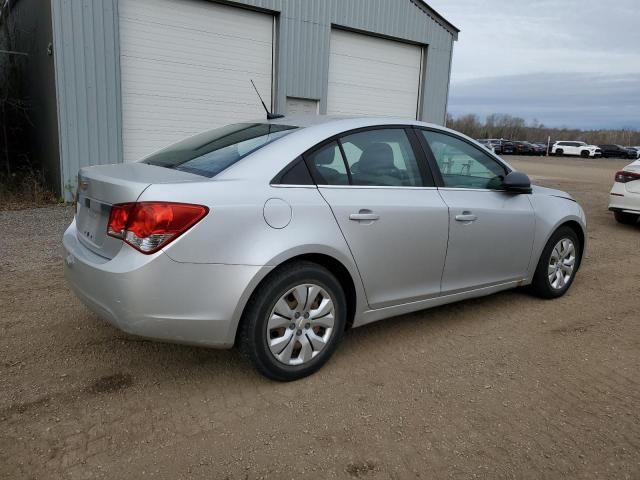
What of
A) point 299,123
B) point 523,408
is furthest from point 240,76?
point 523,408

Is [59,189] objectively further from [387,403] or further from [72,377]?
[387,403]

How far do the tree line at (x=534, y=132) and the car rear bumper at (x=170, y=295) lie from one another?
78667 millimetres

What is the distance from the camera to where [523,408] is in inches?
119

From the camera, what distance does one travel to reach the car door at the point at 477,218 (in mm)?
3961

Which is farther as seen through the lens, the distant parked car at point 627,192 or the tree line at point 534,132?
the tree line at point 534,132

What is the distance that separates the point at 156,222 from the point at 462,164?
2.49 meters

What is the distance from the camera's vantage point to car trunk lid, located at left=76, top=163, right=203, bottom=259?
9.34ft

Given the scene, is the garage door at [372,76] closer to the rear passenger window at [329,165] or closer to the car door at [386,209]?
the car door at [386,209]

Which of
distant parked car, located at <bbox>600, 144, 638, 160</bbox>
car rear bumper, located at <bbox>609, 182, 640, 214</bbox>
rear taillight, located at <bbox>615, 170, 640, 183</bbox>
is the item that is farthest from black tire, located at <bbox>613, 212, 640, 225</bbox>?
distant parked car, located at <bbox>600, 144, 638, 160</bbox>

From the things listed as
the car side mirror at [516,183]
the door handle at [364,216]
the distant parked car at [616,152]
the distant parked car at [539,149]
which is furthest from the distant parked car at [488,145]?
the distant parked car at [616,152]

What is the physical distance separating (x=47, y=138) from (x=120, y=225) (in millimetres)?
8458

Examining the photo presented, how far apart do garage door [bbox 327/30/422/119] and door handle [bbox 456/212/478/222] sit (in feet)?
28.8

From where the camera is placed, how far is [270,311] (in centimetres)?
303

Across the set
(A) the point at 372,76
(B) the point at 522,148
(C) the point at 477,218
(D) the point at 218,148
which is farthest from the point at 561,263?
(B) the point at 522,148
